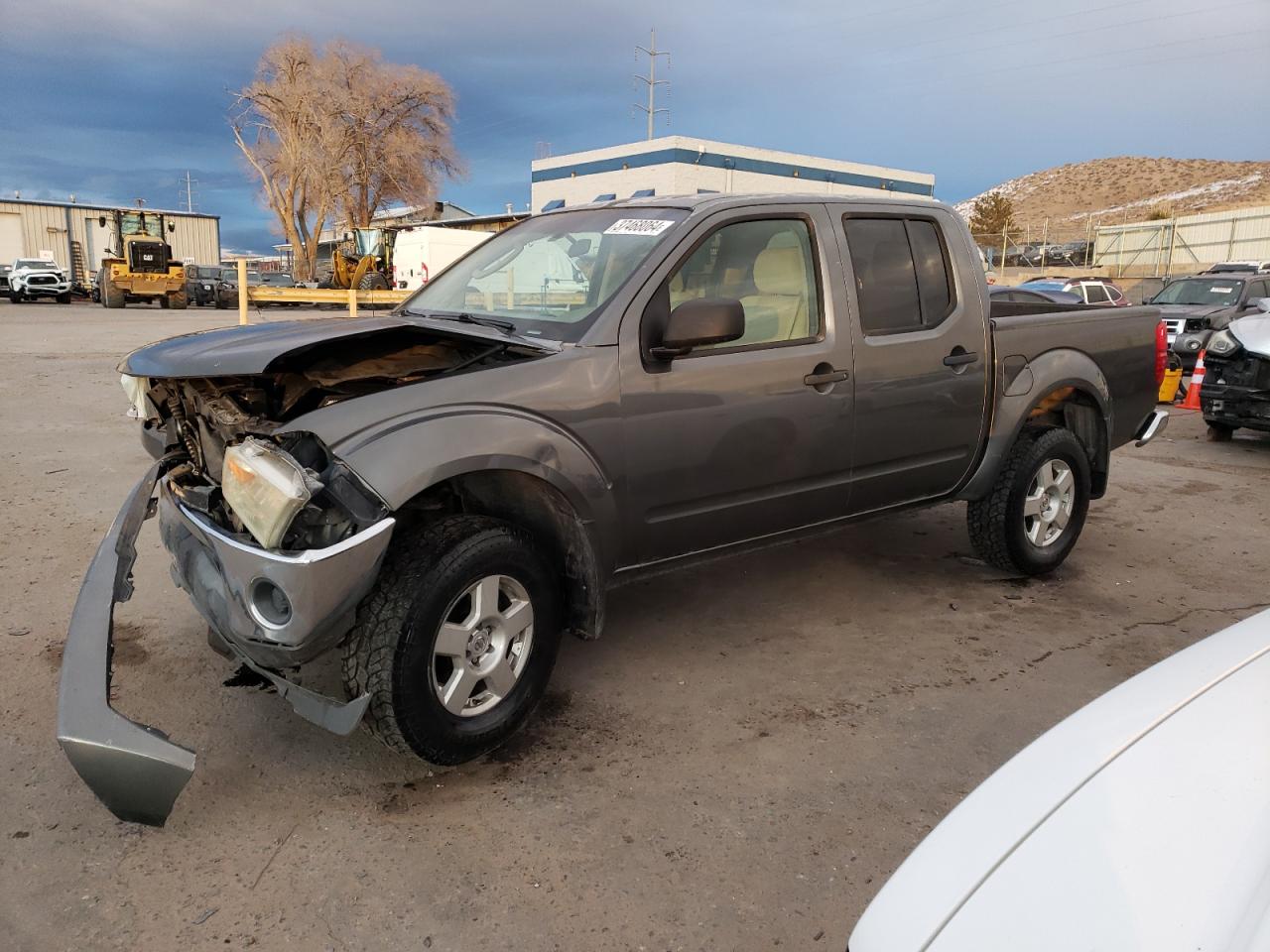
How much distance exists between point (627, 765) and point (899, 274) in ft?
8.42

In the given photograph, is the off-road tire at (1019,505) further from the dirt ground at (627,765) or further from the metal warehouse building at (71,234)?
the metal warehouse building at (71,234)

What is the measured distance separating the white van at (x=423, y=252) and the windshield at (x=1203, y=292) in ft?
68.0

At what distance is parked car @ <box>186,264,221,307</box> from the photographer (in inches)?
1391

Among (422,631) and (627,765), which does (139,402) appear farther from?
(627,765)

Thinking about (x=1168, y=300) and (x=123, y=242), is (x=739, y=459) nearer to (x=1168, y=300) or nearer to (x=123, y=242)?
(x=1168, y=300)

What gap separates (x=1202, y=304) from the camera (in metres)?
14.8

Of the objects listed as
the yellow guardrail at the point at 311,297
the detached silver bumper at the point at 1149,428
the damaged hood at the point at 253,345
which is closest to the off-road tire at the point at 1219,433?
the detached silver bumper at the point at 1149,428

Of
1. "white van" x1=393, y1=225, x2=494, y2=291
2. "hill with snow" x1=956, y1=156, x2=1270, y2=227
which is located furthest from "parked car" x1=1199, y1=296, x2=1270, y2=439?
"hill with snow" x1=956, y1=156, x2=1270, y2=227

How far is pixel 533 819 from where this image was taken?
2.81 m

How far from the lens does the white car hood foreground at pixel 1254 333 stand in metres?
8.23

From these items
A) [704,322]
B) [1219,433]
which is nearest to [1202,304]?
[1219,433]

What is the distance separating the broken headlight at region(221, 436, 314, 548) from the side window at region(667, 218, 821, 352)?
1606 millimetres

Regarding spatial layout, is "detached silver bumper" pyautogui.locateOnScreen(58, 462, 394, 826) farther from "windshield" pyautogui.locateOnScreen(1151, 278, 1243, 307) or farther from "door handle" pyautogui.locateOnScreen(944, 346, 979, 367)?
"windshield" pyautogui.locateOnScreen(1151, 278, 1243, 307)

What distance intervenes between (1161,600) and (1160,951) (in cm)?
406
